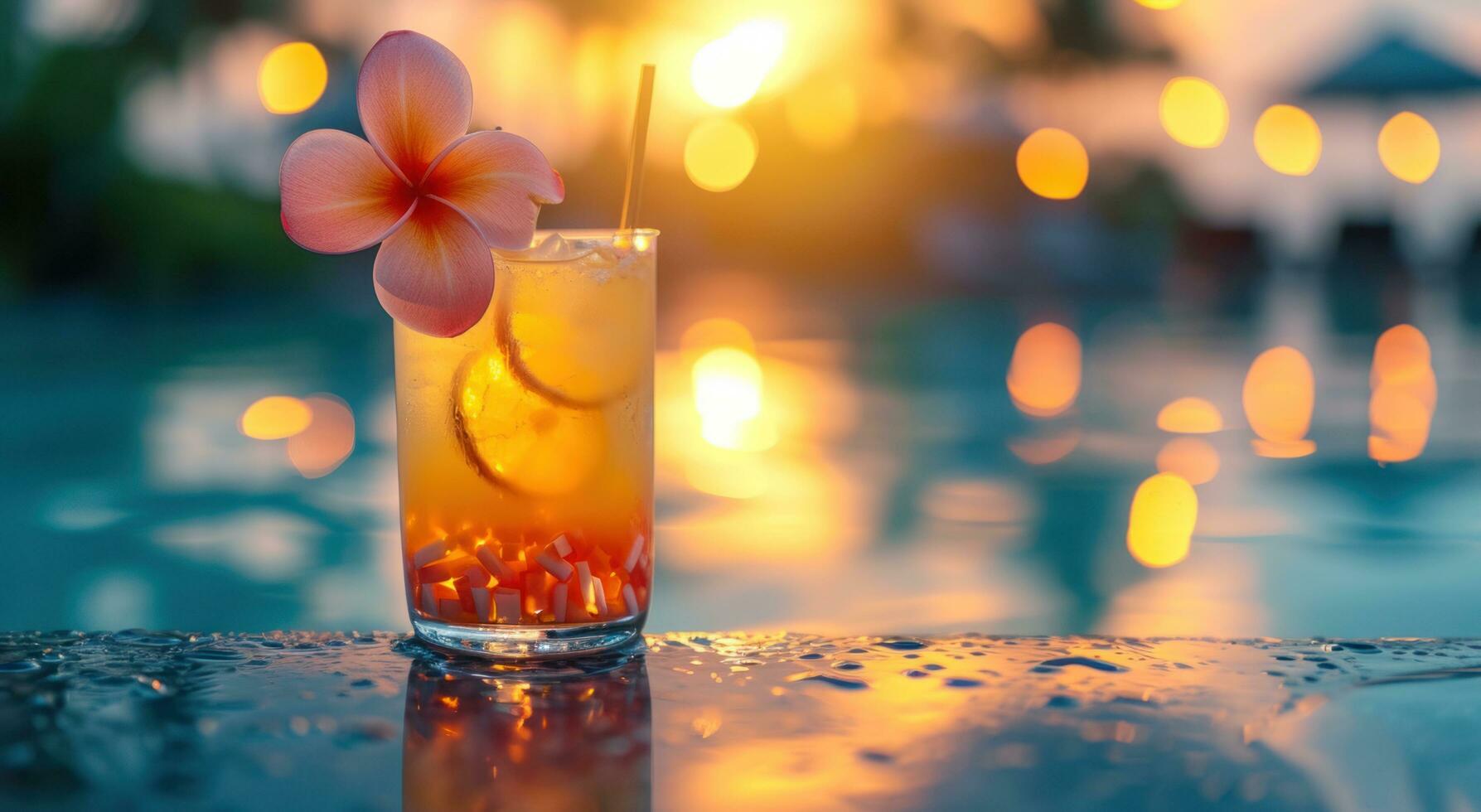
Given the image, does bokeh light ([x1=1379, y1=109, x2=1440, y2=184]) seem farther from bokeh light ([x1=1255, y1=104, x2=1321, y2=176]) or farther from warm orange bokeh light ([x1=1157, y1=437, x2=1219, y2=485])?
warm orange bokeh light ([x1=1157, y1=437, x2=1219, y2=485])

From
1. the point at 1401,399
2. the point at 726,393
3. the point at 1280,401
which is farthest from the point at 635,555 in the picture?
the point at 1401,399

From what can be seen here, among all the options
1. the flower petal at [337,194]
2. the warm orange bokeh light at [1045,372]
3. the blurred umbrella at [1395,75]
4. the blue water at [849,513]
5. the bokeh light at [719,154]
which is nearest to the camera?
the flower petal at [337,194]

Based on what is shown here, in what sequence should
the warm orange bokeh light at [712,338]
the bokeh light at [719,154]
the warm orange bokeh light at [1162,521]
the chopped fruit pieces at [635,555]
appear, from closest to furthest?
the chopped fruit pieces at [635,555] < the warm orange bokeh light at [1162,521] < the warm orange bokeh light at [712,338] < the bokeh light at [719,154]

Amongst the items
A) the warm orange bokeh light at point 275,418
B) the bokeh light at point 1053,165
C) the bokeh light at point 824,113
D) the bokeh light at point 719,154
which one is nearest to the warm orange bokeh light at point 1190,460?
the warm orange bokeh light at point 275,418

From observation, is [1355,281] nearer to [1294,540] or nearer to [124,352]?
[124,352]

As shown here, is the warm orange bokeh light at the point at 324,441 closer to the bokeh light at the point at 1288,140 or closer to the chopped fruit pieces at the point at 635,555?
the chopped fruit pieces at the point at 635,555

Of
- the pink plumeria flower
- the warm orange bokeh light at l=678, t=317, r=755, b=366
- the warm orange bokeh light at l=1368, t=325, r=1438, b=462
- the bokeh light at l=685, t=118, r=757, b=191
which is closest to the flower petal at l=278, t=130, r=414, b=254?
the pink plumeria flower
